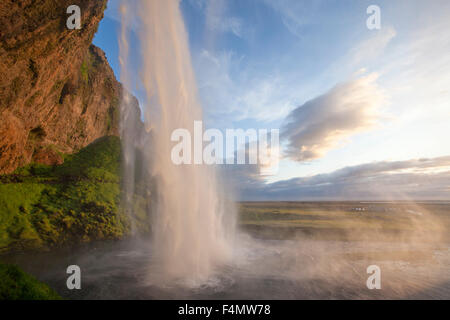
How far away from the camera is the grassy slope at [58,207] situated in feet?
67.8

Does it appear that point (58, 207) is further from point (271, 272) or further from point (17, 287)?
point (271, 272)

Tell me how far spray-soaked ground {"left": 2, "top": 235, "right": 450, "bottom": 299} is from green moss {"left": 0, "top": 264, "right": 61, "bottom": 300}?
3545 mm

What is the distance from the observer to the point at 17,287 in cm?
755

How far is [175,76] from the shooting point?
18.0 metres

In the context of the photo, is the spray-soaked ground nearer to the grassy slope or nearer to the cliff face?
the grassy slope

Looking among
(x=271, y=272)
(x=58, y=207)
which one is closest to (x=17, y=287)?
(x=271, y=272)
